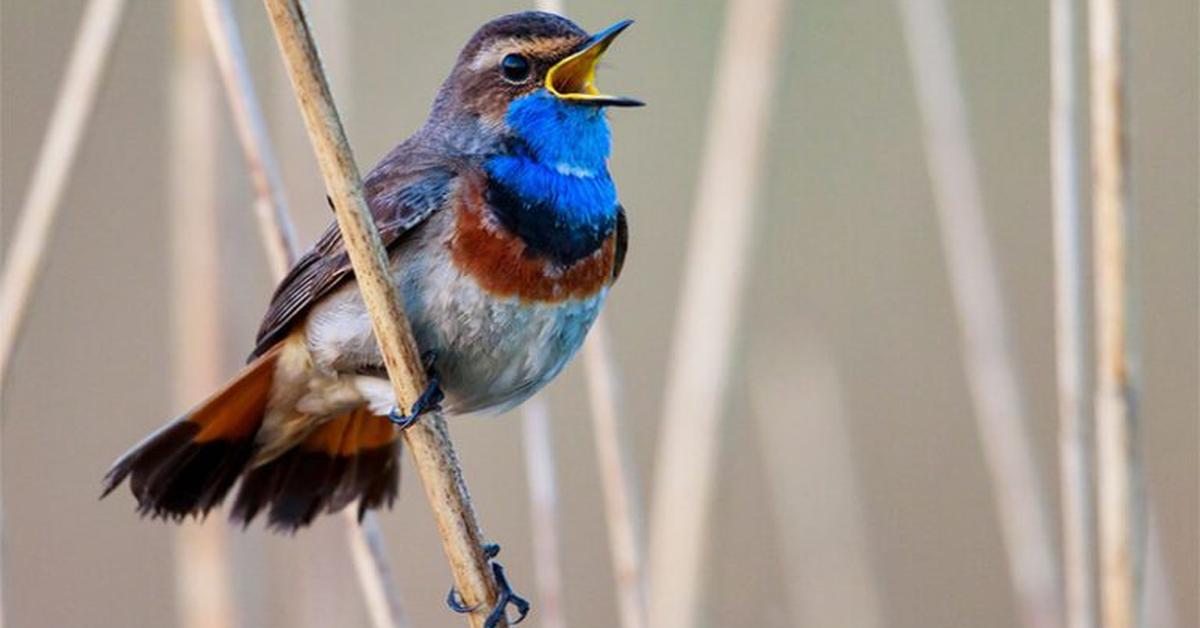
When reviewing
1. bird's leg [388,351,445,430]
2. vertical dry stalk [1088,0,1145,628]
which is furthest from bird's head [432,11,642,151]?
vertical dry stalk [1088,0,1145,628]

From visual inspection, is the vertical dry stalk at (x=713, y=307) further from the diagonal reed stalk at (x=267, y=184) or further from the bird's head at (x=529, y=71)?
the diagonal reed stalk at (x=267, y=184)

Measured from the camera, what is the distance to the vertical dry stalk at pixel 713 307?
2.92 m

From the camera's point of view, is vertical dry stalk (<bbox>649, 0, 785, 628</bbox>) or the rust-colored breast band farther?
vertical dry stalk (<bbox>649, 0, 785, 628</bbox>)

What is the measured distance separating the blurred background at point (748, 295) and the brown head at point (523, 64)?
1.69 m

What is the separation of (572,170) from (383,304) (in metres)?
0.63

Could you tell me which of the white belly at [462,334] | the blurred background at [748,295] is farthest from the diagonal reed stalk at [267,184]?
the blurred background at [748,295]

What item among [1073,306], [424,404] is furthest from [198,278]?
[1073,306]

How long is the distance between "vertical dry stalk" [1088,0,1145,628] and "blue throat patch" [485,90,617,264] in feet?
2.47

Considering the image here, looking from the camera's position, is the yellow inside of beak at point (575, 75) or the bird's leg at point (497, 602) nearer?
the bird's leg at point (497, 602)

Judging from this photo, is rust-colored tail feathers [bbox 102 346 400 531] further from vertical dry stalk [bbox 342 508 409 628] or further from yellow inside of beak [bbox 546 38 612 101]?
yellow inside of beak [bbox 546 38 612 101]

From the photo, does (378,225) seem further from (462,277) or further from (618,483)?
(618,483)

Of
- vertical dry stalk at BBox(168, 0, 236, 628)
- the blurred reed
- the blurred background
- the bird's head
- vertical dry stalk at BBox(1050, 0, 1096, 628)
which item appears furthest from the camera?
the blurred background

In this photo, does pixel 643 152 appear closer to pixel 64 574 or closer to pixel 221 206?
pixel 64 574

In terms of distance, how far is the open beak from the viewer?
2.56 metres
